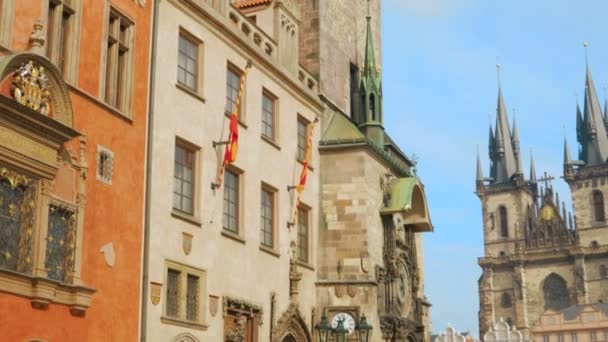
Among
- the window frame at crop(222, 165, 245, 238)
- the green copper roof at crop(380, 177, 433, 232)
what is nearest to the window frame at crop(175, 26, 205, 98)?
the window frame at crop(222, 165, 245, 238)

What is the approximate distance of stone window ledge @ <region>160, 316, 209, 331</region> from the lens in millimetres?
19745

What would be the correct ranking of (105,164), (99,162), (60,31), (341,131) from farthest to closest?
(341,131) → (105,164) → (99,162) → (60,31)

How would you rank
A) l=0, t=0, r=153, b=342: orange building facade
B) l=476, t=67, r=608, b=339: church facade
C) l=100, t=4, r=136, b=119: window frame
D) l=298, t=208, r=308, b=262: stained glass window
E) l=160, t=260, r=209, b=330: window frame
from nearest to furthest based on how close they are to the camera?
1. l=0, t=0, r=153, b=342: orange building facade
2. l=100, t=4, r=136, b=119: window frame
3. l=160, t=260, r=209, b=330: window frame
4. l=298, t=208, r=308, b=262: stained glass window
5. l=476, t=67, r=608, b=339: church facade

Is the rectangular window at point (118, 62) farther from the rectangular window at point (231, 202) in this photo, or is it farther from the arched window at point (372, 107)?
the arched window at point (372, 107)

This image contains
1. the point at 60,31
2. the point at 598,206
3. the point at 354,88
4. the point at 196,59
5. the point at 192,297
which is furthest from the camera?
the point at 598,206

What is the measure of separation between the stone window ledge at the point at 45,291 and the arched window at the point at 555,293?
118 metres

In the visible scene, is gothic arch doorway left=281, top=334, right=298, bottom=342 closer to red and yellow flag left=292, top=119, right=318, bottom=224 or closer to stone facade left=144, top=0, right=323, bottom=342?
stone facade left=144, top=0, right=323, bottom=342

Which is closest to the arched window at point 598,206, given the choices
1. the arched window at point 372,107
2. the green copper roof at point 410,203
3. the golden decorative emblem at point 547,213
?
the golden decorative emblem at point 547,213

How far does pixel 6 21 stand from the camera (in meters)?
16.1

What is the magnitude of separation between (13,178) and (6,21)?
271 centimetres

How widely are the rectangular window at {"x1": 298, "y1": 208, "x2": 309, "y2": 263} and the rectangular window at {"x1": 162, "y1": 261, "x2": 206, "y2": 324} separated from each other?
235 inches

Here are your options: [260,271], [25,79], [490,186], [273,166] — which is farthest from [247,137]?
[490,186]

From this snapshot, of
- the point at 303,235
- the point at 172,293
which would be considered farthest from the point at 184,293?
the point at 303,235

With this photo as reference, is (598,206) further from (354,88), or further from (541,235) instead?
(354,88)
